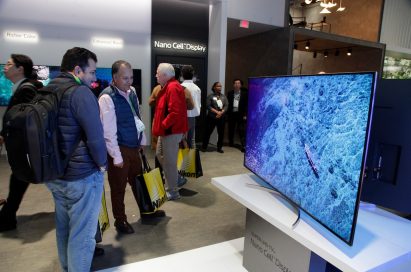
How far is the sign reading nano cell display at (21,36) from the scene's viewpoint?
4.86 metres

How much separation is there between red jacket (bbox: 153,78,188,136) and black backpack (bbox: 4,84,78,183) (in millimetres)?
1471

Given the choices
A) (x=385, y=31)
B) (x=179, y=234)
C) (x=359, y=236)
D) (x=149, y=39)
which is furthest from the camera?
(x=385, y=31)

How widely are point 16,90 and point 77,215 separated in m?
1.32

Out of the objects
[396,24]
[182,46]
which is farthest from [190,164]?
[396,24]

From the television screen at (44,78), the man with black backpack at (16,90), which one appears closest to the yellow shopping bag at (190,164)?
the man with black backpack at (16,90)

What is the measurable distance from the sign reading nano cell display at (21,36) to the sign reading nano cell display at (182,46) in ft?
7.17

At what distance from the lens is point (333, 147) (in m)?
1.05

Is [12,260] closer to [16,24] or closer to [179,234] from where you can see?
[179,234]

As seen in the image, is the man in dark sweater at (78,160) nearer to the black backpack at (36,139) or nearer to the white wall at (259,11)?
the black backpack at (36,139)

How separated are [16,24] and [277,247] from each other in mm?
5481

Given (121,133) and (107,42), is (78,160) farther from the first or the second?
(107,42)

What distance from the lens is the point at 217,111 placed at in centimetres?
586

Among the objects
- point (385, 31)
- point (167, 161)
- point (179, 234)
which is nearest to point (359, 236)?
point (179, 234)

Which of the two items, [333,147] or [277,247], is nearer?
[333,147]
